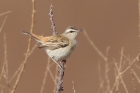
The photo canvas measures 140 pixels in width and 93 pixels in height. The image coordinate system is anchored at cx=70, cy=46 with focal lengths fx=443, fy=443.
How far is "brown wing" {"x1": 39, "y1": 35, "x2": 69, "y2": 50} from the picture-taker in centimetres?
476

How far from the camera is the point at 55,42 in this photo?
15.8ft

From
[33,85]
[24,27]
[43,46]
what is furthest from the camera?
[24,27]

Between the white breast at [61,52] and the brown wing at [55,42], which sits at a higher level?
the brown wing at [55,42]

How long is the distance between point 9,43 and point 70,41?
713 cm

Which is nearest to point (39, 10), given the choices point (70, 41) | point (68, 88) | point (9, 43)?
point (9, 43)

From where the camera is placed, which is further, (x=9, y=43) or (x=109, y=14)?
(x=109, y=14)

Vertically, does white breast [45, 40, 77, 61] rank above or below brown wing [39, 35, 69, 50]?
below

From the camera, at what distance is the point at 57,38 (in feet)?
15.8

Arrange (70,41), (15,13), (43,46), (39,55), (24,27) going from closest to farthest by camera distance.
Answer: (43,46) → (70,41) → (39,55) → (24,27) → (15,13)

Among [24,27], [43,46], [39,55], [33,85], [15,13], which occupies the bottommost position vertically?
[43,46]

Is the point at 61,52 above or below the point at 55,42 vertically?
below

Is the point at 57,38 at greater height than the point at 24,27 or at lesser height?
lesser

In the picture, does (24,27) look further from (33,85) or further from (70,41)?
(70,41)

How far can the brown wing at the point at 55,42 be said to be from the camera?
15.6 feet
